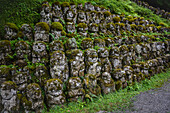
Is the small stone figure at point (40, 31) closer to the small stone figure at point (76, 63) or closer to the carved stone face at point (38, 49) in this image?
the carved stone face at point (38, 49)

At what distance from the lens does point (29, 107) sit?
4.83m

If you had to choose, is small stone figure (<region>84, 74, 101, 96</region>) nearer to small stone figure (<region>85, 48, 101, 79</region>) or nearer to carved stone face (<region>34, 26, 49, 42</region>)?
small stone figure (<region>85, 48, 101, 79</region>)

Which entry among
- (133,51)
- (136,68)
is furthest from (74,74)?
(133,51)

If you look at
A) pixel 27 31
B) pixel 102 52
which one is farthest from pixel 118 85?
pixel 27 31

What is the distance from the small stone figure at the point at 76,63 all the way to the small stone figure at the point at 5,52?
280 centimetres

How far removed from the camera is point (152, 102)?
18.3ft

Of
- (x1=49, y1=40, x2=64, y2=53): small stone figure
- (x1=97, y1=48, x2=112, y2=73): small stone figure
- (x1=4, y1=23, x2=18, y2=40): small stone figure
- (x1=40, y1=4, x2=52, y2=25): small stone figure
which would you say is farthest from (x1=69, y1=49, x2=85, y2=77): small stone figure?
(x1=4, y1=23, x2=18, y2=40): small stone figure

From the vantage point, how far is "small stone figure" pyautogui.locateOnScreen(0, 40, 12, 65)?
17.6ft

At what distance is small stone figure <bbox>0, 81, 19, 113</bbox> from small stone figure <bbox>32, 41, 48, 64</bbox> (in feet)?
4.96

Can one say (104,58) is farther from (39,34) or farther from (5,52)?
(5,52)

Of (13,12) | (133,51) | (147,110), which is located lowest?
(147,110)

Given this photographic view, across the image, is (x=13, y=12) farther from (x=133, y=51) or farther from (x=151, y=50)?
(x=151, y=50)

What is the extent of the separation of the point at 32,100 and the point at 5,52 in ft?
8.10

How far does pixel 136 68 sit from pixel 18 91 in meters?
6.83
